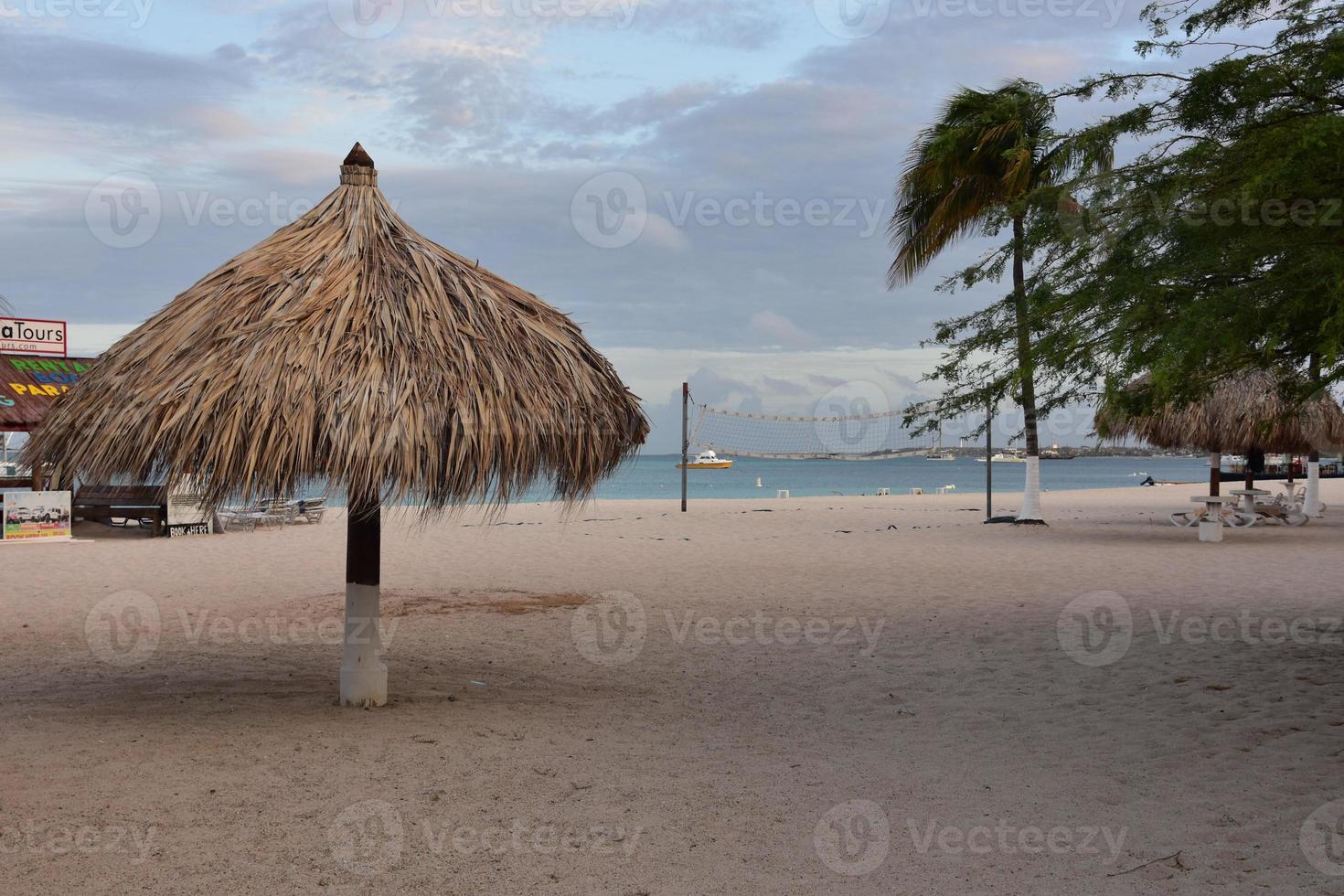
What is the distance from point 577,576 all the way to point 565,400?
6937mm

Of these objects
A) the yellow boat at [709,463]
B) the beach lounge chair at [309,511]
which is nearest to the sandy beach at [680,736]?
the beach lounge chair at [309,511]

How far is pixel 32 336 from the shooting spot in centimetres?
1916

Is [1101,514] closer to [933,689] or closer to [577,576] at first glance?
[577,576]

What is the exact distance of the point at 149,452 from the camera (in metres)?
5.02

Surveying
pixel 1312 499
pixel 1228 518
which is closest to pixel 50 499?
pixel 1228 518

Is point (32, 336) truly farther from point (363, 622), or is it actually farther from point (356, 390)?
point (356, 390)

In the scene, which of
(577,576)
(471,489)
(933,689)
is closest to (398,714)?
(471,489)

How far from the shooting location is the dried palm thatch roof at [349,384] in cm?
504

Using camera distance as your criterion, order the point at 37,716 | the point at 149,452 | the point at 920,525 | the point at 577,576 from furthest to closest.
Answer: the point at 920,525, the point at 577,576, the point at 37,716, the point at 149,452

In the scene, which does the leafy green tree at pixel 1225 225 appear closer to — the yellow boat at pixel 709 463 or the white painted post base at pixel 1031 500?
the white painted post base at pixel 1031 500

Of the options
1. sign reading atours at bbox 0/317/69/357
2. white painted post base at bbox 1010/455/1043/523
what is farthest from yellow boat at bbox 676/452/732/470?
sign reading atours at bbox 0/317/69/357

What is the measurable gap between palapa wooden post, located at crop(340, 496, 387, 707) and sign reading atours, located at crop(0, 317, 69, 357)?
15966mm

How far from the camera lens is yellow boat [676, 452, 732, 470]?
101 meters

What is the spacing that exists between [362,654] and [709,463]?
96697mm
